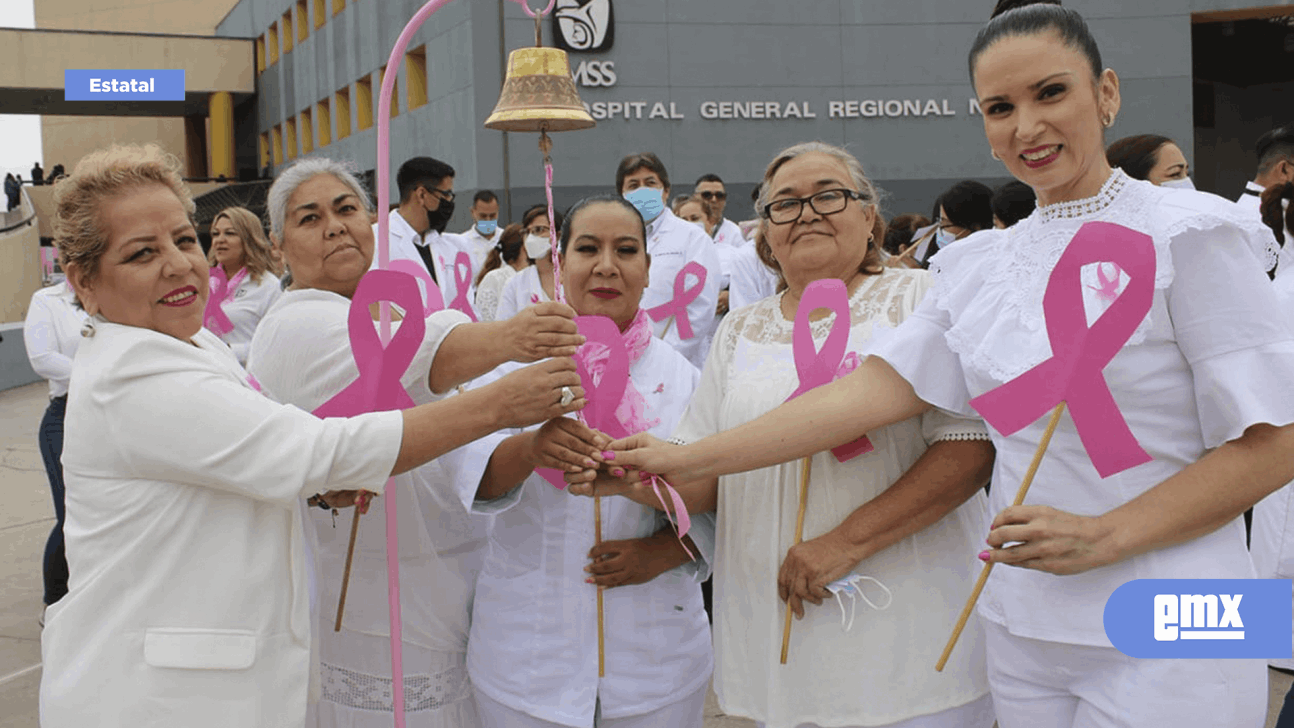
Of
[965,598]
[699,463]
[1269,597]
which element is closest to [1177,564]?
[1269,597]

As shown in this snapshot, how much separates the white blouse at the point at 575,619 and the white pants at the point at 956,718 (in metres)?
0.34

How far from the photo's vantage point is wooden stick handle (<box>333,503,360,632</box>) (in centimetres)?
268

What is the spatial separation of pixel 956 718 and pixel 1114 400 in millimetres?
898

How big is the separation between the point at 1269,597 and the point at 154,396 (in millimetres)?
1917

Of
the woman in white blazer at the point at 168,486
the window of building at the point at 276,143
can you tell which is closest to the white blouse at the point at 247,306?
the woman in white blazer at the point at 168,486

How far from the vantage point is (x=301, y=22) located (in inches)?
1031

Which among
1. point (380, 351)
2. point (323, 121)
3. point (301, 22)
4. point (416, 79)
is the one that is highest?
point (301, 22)

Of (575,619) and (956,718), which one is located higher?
(575,619)

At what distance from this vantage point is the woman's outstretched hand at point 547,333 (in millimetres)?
2385

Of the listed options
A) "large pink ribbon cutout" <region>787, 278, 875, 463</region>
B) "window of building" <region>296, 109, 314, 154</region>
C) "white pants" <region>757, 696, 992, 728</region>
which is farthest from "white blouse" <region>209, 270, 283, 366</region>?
"window of building" <region>296, 109, 314, 154</region>

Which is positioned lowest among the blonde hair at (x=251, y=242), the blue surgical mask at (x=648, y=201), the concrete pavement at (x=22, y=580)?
the concrete pavement at (x=22, y=580)

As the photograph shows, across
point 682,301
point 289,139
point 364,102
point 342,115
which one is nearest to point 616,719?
point 682,301

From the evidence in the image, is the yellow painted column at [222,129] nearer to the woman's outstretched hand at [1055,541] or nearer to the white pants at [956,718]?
the white pants at [956,718]

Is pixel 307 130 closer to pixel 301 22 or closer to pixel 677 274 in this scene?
pixel 301 22
